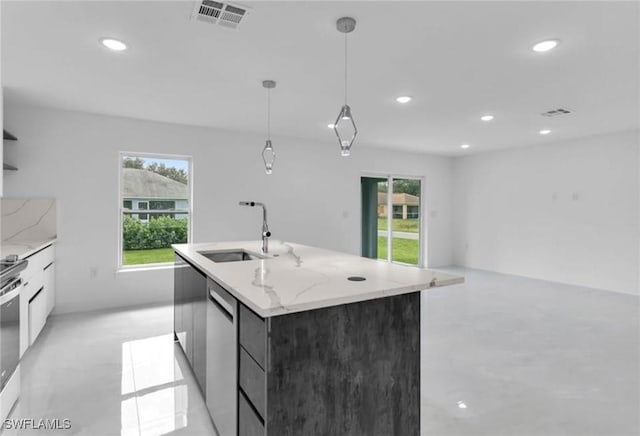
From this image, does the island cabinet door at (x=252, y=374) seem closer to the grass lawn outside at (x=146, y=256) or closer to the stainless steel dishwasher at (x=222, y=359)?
the stainless steel dishwasher at (x=222, y=359)

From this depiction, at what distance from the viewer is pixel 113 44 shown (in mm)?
2568

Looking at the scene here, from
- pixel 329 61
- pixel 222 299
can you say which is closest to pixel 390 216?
pixel 329 61

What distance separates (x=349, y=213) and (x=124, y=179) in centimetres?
371

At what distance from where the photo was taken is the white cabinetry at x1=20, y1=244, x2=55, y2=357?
2867 mm

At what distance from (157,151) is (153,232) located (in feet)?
3.72

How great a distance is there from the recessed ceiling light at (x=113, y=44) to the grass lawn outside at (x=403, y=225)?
5648 millimetres

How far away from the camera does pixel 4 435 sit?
195cm

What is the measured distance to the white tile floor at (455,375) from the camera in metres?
2.16

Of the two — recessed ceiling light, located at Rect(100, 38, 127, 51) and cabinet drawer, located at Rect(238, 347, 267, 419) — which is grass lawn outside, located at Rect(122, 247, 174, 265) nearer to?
recessed ceiling light, located at Rect(100, 38, 127, 51)

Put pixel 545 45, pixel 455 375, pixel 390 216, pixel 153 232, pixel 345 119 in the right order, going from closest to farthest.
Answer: pixel 345 119 → pixel 545 45 → pixel 455 375 → pixel 153 232 → pixel 390 216

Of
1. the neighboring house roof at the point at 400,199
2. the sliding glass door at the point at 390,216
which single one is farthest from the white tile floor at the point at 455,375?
the neighboring house roof at the point at 400,199

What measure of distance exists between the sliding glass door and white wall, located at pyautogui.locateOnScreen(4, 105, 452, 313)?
17.6 inches

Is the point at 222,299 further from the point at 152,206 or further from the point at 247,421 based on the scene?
the point at 152,206

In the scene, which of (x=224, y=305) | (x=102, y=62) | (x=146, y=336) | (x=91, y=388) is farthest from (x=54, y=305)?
(x=224, y=305)
